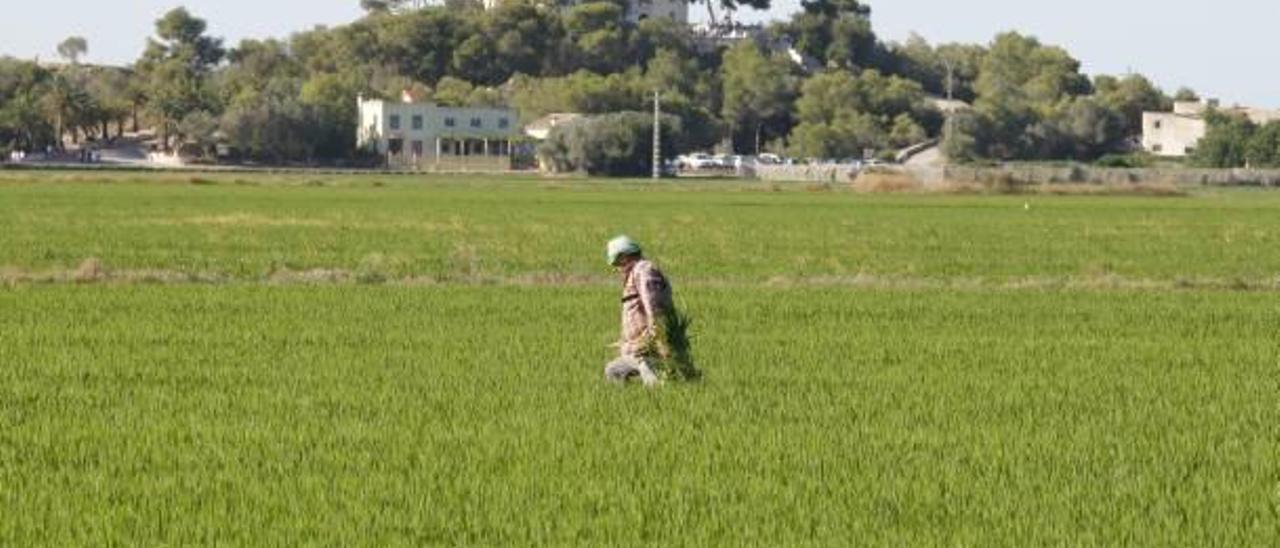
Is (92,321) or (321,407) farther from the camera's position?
(92,321)

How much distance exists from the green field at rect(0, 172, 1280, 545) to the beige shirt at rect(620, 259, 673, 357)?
43cm

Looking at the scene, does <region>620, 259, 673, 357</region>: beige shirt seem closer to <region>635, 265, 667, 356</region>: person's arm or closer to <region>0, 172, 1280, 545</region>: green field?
<region>635, 265, 667, 356</region>: person's arm

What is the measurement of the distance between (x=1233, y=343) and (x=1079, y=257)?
19931 mm

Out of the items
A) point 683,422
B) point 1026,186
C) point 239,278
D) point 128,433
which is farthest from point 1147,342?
point 1026,186

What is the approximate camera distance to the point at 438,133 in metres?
162

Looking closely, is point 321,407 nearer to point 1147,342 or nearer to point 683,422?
point 683,422

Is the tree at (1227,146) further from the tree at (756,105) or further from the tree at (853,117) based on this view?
the tree at (756,105)

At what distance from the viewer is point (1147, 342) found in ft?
74.5

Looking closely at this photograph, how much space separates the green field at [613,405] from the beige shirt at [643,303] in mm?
431

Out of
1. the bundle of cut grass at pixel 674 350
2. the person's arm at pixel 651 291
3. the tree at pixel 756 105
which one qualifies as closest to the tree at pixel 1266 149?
the tree at pixel 756 105

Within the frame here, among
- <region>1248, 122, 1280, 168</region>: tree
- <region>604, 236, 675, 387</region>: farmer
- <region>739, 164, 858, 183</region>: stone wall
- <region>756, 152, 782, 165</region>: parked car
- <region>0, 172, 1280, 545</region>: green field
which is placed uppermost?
<region>604, 236, 675, 387</region>: farmer

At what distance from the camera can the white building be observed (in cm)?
15925

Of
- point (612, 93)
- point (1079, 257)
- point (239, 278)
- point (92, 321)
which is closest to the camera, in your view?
point (92, 321)

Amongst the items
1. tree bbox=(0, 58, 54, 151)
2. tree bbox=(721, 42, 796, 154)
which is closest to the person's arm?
tree bbox=(0, 58, 54, 151)
